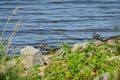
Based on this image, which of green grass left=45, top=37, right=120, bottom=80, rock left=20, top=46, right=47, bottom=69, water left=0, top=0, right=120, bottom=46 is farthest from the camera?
water left=0, top=0, right=120, bottom=46

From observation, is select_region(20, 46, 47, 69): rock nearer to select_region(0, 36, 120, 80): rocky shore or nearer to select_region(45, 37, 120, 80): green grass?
select_region(0, 36, 120, 80): rocky shore

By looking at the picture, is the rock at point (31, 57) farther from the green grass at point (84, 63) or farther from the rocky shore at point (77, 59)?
the green grass at point (84, 63)

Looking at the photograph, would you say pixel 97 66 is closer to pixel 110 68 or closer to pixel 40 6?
pixel 110 68

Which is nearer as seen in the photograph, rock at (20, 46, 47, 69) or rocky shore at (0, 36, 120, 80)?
rocky shore at (0, 36, 120, 80)

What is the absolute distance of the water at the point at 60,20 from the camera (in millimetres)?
15055

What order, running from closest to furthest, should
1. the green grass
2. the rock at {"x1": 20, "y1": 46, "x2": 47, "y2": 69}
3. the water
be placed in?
the green grass
the rock at {"x1": 20, "y1": 46, "x2": 47, "y2": 69}
the water

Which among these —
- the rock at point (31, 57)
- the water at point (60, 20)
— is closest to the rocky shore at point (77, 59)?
the rock at point (31, 57)

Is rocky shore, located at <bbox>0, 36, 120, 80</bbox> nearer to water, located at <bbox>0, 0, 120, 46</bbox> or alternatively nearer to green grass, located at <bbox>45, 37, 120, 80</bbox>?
green grass, located at <bbox>45, 37, 120, 80</bbox>

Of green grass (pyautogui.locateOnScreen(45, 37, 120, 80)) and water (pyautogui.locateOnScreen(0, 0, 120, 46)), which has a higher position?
green grass (pyautogui.locateOnScreen(45, 37, 120, 80))

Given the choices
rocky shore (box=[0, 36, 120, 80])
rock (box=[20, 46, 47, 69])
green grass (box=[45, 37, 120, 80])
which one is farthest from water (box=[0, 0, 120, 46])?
rock (box=[20, 46, 47, 69])

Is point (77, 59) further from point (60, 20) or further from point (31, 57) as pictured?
point (60, 20)

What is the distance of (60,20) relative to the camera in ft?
58.9

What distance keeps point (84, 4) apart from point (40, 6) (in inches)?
57.4

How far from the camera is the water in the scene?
1505 centimetres
